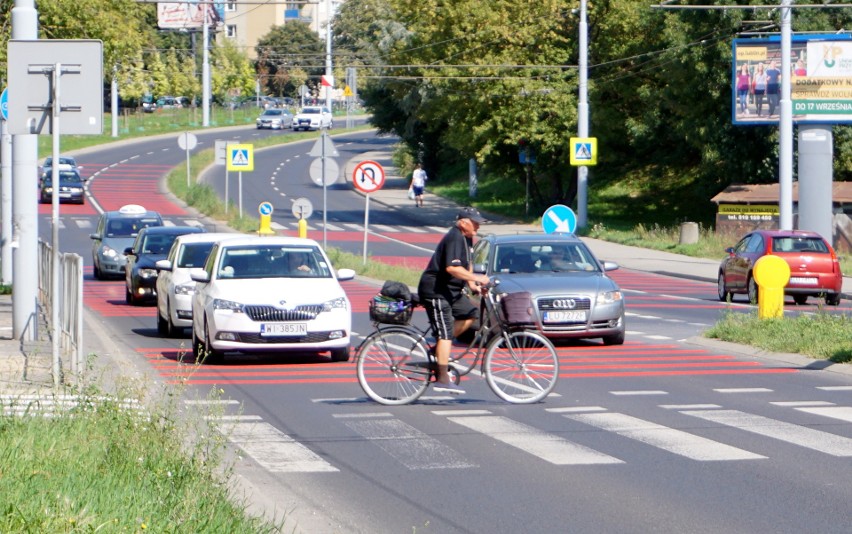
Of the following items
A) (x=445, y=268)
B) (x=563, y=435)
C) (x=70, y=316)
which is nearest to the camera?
(x=563, y=435)

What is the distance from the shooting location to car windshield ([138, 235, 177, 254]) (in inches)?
1147

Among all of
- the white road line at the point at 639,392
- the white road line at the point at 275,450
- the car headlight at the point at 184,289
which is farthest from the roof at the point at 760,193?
the white road line at the point at 275,450

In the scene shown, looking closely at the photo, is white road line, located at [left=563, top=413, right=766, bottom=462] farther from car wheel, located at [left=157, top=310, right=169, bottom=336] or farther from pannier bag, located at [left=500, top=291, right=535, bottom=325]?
car wheel, located at [left=157, top=310, right=169, bottom=336]

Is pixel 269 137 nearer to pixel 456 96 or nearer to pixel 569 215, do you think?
pixel 456 96

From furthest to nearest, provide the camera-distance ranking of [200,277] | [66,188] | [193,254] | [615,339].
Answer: [66,188], [193,254], [615,339], [200,277]

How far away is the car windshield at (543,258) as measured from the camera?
65.4 feet

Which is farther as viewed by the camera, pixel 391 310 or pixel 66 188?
pixel 66 188

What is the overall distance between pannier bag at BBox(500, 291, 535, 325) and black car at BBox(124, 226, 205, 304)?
14634 millimetres

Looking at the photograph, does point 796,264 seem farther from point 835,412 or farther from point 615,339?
point 835,412

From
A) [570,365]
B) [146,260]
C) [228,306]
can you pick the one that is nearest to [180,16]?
[146,260]

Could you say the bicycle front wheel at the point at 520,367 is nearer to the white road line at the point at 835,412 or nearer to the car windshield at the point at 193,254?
the white road line at the point at 835,412

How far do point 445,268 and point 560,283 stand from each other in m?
6.50

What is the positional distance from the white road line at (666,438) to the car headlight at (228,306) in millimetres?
5589

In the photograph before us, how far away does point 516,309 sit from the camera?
12.8 meters
